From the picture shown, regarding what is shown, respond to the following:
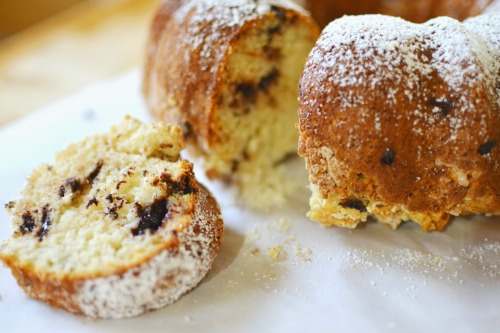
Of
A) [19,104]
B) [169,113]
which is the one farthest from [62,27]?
[169,113]

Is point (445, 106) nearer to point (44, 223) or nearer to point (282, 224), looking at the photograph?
point (282, 224)

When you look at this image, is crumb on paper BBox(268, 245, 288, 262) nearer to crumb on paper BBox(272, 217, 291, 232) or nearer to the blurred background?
crumb on paper BBox(272, 217, 291, 232)

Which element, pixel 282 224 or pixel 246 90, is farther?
pixel 246 90

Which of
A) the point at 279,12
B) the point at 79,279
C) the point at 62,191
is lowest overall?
the point at 79,279

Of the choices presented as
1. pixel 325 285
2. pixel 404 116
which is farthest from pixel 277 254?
pixel 404 116

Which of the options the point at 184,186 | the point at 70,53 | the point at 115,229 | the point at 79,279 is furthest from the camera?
the point at 70,53

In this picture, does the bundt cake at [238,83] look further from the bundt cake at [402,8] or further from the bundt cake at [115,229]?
the bundt cake at [402,8]

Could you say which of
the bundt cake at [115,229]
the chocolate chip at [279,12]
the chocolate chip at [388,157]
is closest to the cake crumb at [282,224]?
the bundt cake at [115,229]

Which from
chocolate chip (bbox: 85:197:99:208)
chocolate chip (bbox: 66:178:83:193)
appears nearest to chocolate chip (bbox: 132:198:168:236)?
chocolate chip (bbox: 85:197:99:208)
